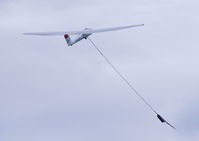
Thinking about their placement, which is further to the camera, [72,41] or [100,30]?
[72,41]

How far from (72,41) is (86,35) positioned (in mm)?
6157

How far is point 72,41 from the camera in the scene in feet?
446

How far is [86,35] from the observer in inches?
5153

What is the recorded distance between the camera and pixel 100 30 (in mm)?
127688

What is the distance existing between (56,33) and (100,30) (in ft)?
33.5

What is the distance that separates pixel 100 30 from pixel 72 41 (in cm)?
1070

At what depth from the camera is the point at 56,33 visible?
130 metres

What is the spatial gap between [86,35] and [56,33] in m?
6.82

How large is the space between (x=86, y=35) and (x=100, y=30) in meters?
4.59
